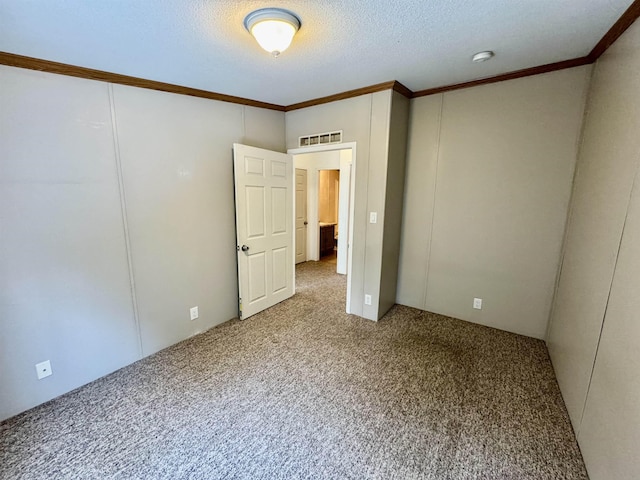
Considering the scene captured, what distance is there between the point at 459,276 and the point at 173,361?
10.4 feet

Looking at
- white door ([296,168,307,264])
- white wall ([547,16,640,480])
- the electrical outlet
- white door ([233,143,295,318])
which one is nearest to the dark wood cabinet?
white door ([296,168,307,264])

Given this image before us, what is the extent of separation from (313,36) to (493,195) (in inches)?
92.9

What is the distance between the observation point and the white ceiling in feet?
4.93

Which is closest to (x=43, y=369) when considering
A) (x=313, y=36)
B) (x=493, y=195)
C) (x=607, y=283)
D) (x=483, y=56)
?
(x=313, y=36)

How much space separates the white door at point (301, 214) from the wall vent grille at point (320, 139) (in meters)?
2.13

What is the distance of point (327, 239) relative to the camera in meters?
6.67

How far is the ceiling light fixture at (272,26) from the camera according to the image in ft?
5.08

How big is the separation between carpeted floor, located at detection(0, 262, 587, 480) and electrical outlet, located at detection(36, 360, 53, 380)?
0.70 feet

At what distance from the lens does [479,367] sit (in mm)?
2420

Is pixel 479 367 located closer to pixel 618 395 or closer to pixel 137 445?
pixel 618 395

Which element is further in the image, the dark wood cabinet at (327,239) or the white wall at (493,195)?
the dark wood cabinet at (327,239)

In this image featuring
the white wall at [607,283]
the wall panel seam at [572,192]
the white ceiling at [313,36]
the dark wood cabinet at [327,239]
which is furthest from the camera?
the dark wood cabinet at [327,239]

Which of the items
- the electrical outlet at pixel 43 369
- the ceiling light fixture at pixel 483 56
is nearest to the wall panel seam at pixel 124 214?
the electrical outlet at pixel 43 369

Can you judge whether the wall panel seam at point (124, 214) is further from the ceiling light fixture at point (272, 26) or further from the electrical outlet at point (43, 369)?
the ceiling light fixture at point (272, 26)
